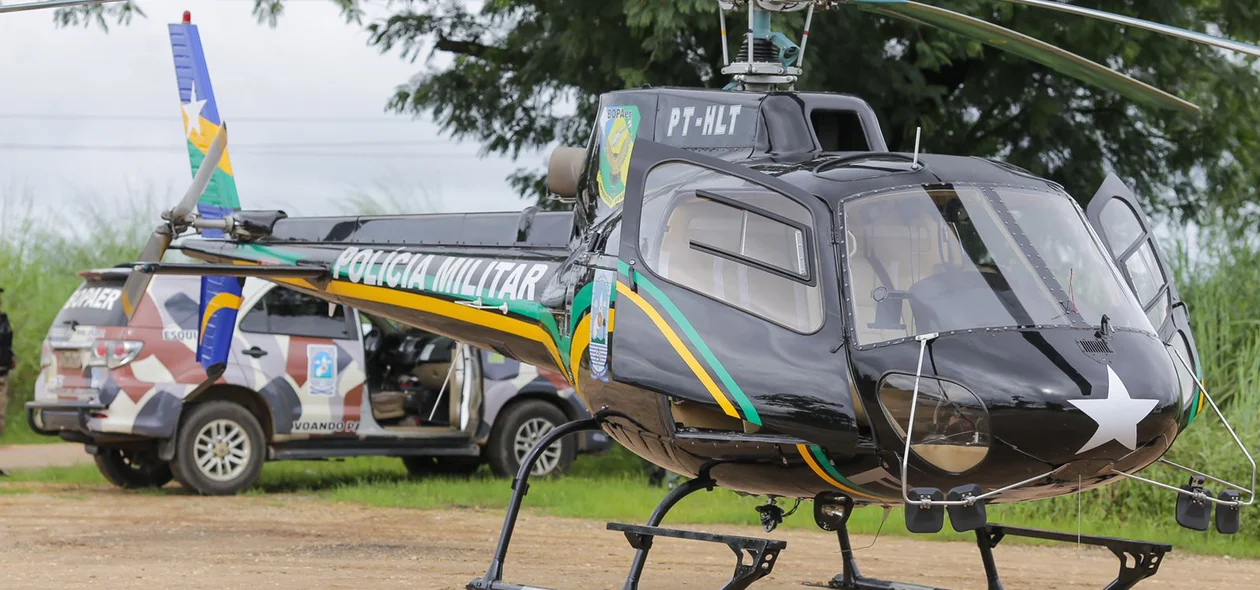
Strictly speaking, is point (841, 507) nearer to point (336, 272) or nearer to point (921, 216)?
point (921, 216)

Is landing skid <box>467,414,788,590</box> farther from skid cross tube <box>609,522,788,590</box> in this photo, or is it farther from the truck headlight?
the truck headlight

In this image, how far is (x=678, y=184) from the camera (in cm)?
657

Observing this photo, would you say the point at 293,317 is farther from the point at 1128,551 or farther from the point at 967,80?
the point at 1128,551

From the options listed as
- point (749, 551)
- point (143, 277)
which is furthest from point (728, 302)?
point (143, 277)

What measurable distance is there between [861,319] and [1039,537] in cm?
186

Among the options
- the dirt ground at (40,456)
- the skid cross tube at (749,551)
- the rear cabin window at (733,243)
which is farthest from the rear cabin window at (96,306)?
the rear cabin window at (733,243)

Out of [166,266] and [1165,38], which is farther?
[1165,38]

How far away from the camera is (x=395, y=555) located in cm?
996

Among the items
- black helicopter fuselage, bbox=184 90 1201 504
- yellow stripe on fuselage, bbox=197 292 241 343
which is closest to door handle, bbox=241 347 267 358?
yellow stripe on fuselage, bbox=197 292 241 343

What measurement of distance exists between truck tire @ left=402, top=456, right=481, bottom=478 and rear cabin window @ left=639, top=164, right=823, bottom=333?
331 inches

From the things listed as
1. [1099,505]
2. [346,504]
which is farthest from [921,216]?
[346,504]

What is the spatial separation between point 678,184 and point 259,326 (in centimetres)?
730

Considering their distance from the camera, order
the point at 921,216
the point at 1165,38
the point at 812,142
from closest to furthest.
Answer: the point at 921,216 < the point at 812,142 < the point at 1165,38

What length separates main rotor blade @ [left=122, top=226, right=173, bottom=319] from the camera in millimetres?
9977
